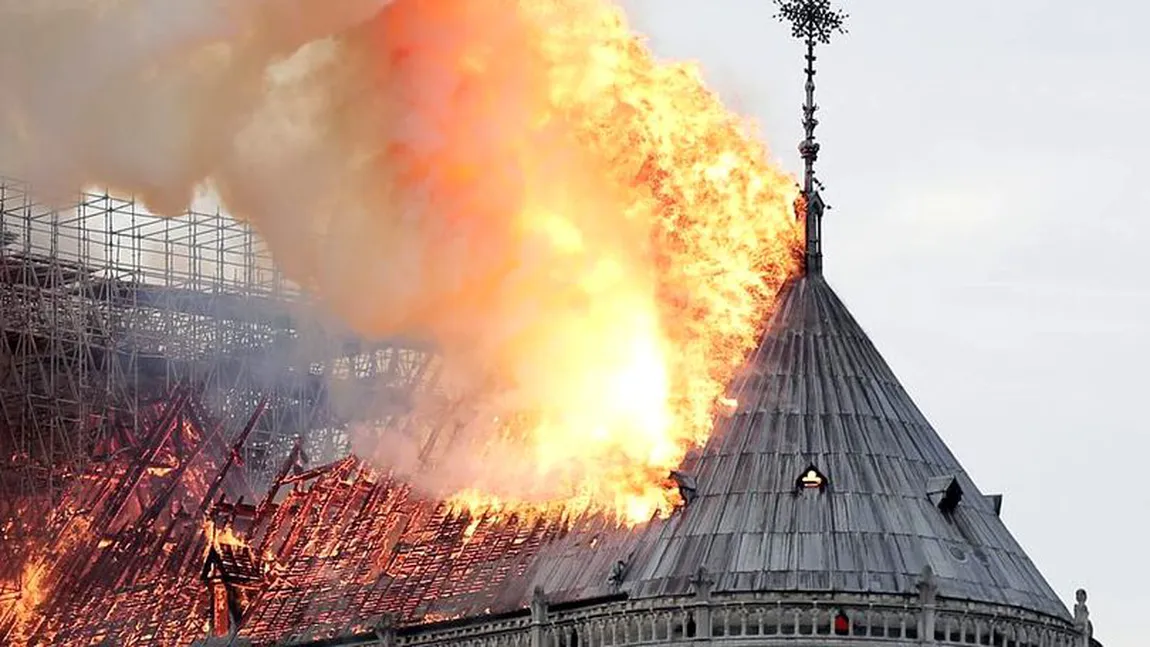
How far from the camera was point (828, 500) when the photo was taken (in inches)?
5128

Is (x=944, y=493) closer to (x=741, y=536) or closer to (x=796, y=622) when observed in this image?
(x=741, y=536)

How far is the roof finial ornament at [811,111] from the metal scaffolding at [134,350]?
30.3 m

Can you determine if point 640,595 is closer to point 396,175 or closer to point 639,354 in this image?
point 639,354

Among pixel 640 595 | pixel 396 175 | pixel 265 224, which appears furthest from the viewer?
pixel 265 224

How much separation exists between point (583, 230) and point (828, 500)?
721 inches

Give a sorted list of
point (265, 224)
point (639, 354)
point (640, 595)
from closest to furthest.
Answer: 1. point (640, 595)
2. point (639, 354)
3. point (265, 224)

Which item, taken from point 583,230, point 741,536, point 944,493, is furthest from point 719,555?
point 583,230


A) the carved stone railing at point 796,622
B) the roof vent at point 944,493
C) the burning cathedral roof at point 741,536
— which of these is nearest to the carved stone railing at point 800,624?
the carved stone railing at point 796,622

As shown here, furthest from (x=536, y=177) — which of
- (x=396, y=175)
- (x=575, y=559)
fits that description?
(x=575, y=559)

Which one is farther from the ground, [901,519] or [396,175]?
[396,175]

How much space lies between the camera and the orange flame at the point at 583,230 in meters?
138

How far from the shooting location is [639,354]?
138625 millimetres

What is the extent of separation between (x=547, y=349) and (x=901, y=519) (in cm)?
1845

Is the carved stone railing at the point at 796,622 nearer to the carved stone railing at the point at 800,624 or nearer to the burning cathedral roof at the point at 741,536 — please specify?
the carved stone railing at the point at 800,624
